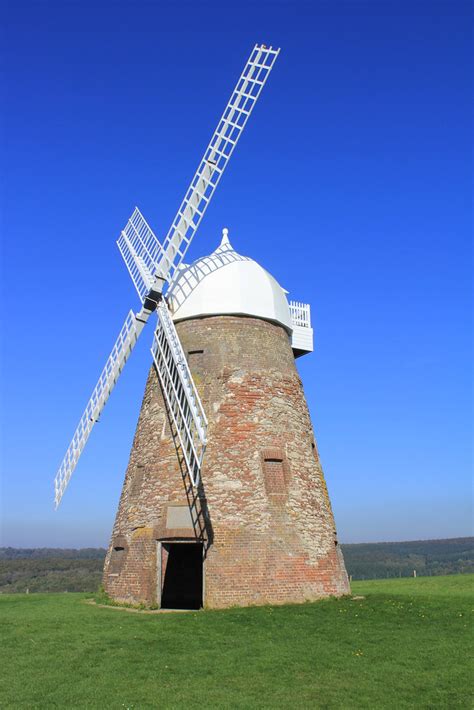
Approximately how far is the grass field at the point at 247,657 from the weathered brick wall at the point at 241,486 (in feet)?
3.38

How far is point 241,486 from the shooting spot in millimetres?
16656

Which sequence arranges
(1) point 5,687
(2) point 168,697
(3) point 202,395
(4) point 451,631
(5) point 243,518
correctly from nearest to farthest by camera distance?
1. (2) point 168,697
2. (1) point 5,687
3. (4) point 451,631
4. (5) point 243,518
5. (3) point 202,395

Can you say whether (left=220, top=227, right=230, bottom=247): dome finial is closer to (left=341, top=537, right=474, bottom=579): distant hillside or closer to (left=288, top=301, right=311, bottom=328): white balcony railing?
(left=288, top=301, right=311, bottom=328): white balcony railing

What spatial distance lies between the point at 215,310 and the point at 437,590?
43.8 feet

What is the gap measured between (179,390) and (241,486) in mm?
3216

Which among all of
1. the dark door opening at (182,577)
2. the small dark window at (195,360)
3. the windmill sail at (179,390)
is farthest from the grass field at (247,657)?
the small dark window at (195,360)

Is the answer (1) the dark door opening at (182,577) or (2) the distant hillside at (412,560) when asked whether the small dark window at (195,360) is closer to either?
(1) the dark door opening at (182,577)

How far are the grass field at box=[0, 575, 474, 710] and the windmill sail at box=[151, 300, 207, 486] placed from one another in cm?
401

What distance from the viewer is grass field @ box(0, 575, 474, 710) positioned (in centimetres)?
877

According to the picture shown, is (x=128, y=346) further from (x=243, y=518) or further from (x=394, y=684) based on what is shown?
(x=394, y=684)

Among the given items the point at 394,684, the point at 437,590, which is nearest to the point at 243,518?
the point at 394,684

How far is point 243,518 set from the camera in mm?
16266

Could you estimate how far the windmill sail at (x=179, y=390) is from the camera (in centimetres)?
1621

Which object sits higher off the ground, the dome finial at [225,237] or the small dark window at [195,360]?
the dome finial at [225,237]
